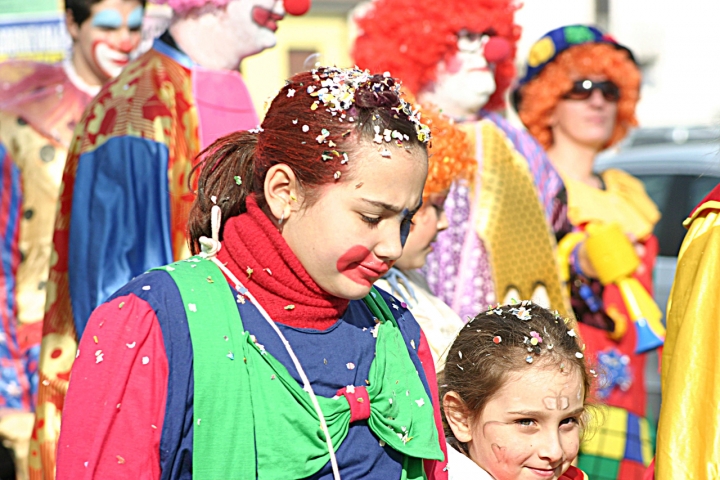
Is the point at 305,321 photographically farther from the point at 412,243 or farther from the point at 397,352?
the point at 412,243

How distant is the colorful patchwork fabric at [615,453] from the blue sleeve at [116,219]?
2.03 meters

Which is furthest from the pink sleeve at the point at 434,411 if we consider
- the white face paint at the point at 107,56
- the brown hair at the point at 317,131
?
the white face paint at the point at 107,56

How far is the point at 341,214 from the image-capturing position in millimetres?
1739

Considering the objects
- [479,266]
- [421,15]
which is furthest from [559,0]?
[479,266]

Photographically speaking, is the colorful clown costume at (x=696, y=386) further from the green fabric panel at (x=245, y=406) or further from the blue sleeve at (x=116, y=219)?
the blue sleeve at (x=116, y=219)

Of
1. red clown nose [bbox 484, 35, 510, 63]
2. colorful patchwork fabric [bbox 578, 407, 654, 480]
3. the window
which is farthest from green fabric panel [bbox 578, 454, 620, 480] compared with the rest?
the window

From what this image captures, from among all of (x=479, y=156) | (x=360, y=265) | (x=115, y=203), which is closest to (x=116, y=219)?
(x=115, y=203)

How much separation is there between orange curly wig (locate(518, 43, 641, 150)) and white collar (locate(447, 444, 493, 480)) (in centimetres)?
330

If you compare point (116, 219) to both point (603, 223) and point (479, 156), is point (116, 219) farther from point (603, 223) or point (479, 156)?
point (603, 223)

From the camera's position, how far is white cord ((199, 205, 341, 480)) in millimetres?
1709

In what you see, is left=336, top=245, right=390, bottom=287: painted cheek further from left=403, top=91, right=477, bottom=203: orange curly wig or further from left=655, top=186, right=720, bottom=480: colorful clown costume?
left=403, top=91, right=477, bottom=203: orange curly wig

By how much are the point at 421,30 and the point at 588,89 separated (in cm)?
120

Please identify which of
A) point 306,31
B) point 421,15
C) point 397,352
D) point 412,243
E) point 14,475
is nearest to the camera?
point 397,352

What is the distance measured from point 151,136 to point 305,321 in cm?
137
